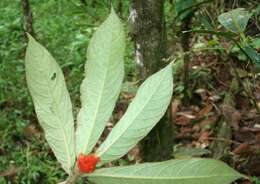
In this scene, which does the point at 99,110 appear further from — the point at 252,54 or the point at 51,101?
the point at 252,54

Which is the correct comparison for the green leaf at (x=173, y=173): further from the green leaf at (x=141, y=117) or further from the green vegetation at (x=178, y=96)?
the green vegetation at (x=178, y=96)

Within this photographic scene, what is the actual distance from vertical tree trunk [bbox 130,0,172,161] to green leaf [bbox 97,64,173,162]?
0.63m

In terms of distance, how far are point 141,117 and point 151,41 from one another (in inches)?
27.2

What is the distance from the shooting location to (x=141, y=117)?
2.80 ft

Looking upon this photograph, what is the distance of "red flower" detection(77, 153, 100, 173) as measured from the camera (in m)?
0.82

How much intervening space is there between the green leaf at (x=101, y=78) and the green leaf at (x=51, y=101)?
3 centimetres

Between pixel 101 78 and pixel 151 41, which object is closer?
pixel 101 78

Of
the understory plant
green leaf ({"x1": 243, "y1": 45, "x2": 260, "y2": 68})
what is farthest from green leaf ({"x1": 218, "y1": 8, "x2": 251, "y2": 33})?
the understory plant

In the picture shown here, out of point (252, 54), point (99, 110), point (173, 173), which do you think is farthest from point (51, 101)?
point (252, 54)

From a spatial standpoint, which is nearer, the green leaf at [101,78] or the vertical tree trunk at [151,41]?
the green leaf at [101,78]

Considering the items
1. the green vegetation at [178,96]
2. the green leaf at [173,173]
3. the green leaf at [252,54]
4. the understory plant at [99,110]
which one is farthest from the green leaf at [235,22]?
the green leaf at [173,173]

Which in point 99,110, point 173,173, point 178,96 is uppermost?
point 99,110

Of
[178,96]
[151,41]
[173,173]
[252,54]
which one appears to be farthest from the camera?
[178,96]

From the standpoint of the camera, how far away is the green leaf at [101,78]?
2.85ft
